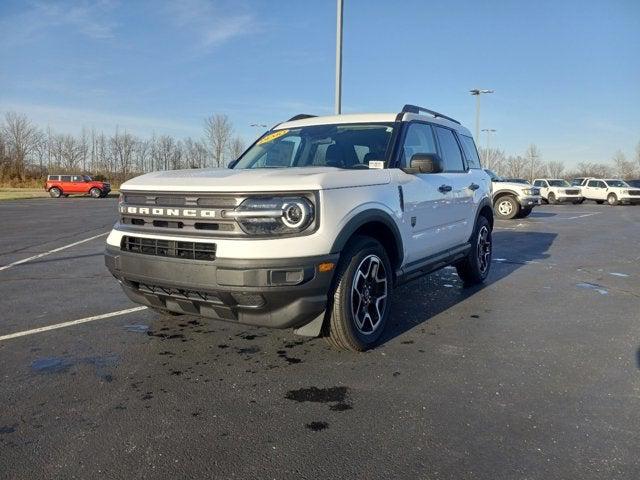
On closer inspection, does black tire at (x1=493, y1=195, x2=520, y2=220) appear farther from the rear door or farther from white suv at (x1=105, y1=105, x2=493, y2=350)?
white suv at (x1=105, y1=105, x2=493, y2=350)

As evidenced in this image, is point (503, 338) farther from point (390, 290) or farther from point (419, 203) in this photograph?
point (419, 203)

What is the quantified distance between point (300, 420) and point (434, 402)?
85 cm

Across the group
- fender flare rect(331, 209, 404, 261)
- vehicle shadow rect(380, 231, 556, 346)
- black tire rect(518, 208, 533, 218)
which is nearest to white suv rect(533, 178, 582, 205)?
black tire rect(518, 208, 533, 218)

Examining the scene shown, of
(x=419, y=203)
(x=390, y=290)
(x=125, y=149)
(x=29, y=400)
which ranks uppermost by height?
(x=125, y=149)

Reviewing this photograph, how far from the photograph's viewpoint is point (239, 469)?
230cm

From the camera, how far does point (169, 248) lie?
3.46 meters

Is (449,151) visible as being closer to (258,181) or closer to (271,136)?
(271,136)

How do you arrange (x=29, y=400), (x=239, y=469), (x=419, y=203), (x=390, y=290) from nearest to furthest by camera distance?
(x=239, y=469) < (x=29, y=400) < (x=390, y=290) < (x=419, y=203)

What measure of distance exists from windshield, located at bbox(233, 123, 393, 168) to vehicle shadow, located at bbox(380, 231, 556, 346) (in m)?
1.56

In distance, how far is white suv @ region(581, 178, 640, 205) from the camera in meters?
32.9

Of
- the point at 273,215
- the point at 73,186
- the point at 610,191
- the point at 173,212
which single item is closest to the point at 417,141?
the point at 273,215

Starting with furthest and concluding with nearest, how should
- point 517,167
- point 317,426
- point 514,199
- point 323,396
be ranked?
point 517,167
point 514,199
point 323,396
point 317,426

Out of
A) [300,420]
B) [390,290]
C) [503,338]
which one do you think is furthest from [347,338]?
[503,338]

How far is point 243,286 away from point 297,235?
1.58 feet
